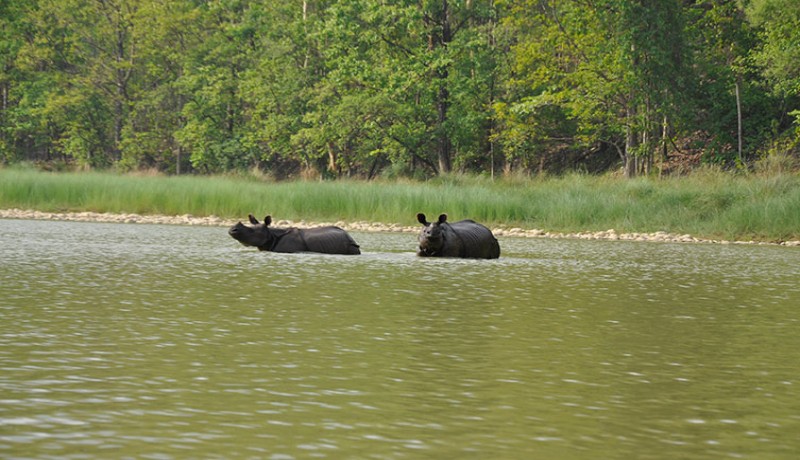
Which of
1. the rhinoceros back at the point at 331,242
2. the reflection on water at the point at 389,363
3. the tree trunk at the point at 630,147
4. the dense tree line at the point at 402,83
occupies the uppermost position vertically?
the dense tree line at the point at 402,83

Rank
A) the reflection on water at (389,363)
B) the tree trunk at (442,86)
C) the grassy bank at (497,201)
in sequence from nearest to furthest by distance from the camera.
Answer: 1. the reflection on water at (389,363)
2. the grassy bank at (497,201)
3. the tree trunk at (442,86)

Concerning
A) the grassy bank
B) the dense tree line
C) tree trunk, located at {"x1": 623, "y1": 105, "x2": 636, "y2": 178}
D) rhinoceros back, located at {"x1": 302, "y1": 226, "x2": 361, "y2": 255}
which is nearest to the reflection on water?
rhinoceros back, located at {"x1": 302, "y1": 226, "x2": 361, "y2": 255}

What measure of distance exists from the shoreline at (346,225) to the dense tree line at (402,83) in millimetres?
9597

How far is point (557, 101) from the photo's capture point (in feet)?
128

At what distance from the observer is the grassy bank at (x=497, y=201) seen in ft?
82.1

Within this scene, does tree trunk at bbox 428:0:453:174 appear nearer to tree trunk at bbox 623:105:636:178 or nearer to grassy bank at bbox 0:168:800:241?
tree trunk at bbox 623:105:636:178

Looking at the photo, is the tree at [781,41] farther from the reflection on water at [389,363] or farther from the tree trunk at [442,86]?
the reflection on water at [389,363]

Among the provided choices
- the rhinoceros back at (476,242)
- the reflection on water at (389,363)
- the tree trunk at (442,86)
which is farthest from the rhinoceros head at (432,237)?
the tree trunk at (442,86)

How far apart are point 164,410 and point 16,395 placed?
0.91 m

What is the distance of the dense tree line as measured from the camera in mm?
38312

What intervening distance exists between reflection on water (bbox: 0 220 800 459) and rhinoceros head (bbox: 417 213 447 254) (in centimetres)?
233

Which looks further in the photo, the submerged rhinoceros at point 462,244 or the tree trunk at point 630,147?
the tree trunk at point 630,147

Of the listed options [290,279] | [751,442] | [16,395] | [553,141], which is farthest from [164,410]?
[553,141]

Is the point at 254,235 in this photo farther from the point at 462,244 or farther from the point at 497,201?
the point at 497,201
